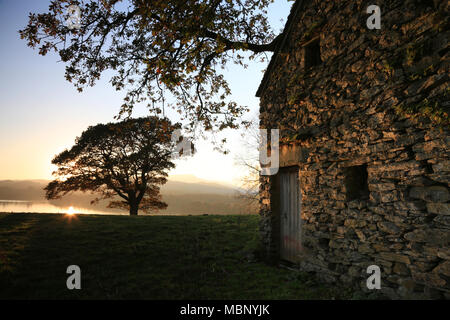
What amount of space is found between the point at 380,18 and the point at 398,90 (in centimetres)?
140

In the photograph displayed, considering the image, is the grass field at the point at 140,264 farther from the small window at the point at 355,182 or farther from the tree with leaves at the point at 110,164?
the tree with leaves at the point at 110,164

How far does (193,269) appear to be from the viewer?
19.8 ft

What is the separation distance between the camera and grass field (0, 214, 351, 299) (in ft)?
15.6

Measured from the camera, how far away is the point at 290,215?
6.59 metres

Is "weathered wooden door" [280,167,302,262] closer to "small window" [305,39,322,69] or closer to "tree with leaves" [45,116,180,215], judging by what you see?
A: "small window" [305,39,322,69]

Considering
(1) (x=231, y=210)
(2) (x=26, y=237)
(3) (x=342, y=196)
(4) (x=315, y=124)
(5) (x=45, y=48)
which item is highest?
(5) (x=45, y=48)

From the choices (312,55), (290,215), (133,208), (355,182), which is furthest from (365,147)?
(133,208)

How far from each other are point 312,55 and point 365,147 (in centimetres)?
306

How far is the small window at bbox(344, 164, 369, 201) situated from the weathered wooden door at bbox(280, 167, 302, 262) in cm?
159

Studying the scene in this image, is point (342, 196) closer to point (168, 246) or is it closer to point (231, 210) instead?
point (168, 246)

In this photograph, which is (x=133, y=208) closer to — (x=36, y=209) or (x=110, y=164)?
(x=110, y=164)

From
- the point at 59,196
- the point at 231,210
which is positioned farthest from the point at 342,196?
the point at 231,210

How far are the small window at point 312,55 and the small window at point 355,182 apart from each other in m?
2.89

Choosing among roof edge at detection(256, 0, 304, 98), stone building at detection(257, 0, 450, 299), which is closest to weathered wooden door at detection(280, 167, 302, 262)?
stone building at detection(257, 0, 450, 299)
